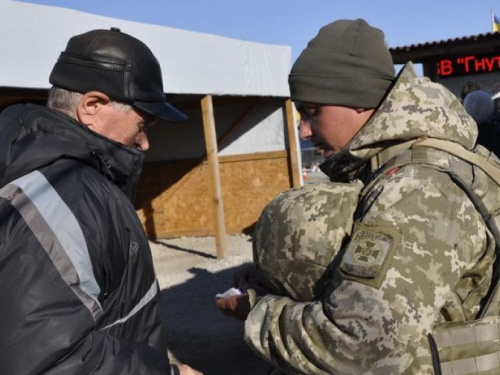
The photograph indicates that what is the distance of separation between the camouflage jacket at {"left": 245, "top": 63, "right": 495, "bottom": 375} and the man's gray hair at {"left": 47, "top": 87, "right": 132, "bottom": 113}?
0.77 metres

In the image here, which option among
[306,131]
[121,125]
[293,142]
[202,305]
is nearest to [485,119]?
[202,305]

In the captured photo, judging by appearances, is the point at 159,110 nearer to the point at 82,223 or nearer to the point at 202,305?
the point at 82,223

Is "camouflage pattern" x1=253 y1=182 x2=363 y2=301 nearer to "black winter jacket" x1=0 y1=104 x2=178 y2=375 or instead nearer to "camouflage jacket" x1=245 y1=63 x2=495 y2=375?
"camouflage jacket" x1=245 y1=63 x2=495 y2=375

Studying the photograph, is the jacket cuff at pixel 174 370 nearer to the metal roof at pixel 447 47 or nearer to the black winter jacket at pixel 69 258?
the black winter jacket at pixel 69 258

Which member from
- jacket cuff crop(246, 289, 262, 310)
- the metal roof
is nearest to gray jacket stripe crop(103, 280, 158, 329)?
jacket cuff crop(246, 289, 262, 310)

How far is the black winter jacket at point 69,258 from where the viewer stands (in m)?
1.38

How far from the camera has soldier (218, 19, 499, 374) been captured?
143 centimetres

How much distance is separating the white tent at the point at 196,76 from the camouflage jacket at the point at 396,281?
473 centimetres

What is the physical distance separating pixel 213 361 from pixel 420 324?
3968 millimetres

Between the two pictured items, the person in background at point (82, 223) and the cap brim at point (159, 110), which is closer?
the person in background at point (82, 223)

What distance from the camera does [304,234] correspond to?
1.65 metres

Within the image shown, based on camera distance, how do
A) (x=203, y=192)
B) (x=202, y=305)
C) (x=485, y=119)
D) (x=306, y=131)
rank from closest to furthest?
1. (x=306, y=131)
2. (x=485, y=119)
3. (x=202, y=305)
4. (x=203, y=192)

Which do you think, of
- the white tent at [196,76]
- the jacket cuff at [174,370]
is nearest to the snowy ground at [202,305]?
the white tent at [196,76]

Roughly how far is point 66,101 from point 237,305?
0.81 meters
